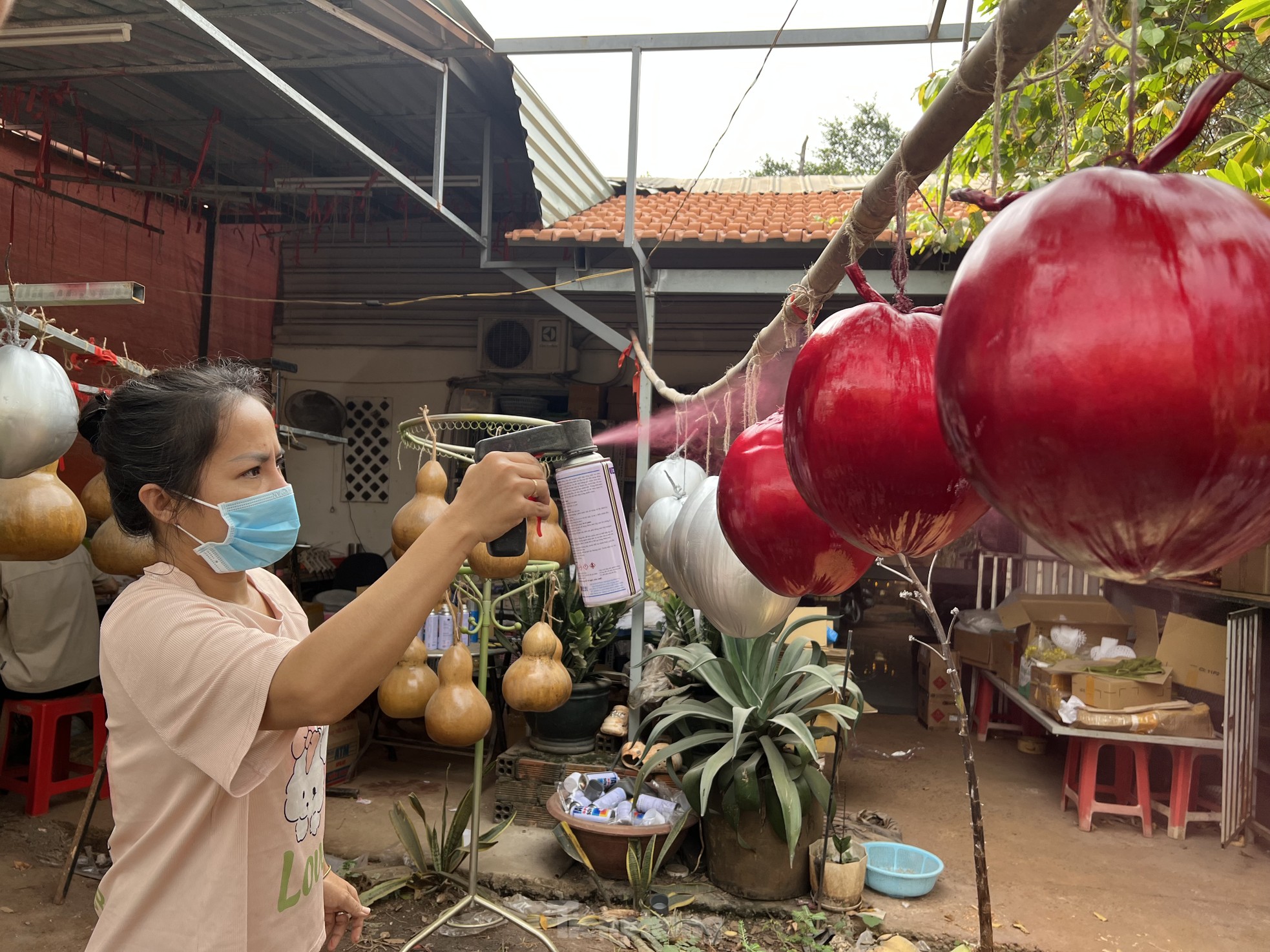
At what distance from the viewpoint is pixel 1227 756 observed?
15.1 ft

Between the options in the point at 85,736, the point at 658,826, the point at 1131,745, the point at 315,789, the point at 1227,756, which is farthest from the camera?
the point at 85,736

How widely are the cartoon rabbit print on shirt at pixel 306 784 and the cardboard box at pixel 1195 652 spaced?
4.93 metres

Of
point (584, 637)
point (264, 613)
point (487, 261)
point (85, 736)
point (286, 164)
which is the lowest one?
point (85, 736)

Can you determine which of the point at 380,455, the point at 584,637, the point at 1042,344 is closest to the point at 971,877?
the point at 584,637

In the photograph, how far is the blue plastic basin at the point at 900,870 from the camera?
13.0ft

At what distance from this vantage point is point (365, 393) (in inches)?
344

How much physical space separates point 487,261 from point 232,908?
5463 mm

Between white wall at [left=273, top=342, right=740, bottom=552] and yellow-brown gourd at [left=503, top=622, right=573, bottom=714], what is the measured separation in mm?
5158

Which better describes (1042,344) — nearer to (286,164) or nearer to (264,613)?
(264,613)

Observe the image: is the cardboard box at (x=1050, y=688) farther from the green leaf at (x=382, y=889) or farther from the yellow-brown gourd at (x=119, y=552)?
Answer: the yellow-brown gourd at (x=119, y=552)

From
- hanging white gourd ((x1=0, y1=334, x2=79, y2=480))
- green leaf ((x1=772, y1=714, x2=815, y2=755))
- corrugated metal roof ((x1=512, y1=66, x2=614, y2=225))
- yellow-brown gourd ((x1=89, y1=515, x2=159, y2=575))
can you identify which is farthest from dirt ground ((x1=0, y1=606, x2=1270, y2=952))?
corrugated metal roof ((x1=512, y1=66, x2=614, y2=225))

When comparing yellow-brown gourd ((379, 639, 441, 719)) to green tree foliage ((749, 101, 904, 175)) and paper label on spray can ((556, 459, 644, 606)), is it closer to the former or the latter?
paper label on spray can ((556, 459, 644, 606))

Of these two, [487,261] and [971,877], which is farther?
[487,261]

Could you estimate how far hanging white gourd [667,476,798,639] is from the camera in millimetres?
1275
